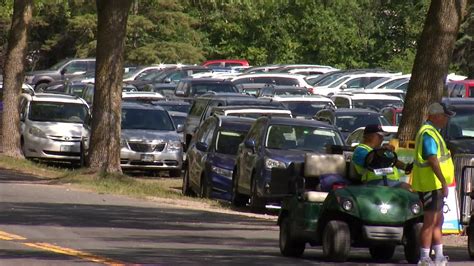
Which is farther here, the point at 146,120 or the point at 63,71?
the point at 63,71

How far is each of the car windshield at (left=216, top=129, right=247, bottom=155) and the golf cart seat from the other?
10644 mm

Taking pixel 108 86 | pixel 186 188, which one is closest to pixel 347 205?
pixel 186 188

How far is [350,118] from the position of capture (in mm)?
31188

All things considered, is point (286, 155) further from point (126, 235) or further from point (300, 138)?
point (126, 235)

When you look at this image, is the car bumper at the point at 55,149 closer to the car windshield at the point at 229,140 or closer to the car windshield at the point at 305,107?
the car windshield at the point at 305,107

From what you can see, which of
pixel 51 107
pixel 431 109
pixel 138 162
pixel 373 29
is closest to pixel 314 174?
pixel 431 109

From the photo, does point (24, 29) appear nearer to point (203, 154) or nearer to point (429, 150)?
point (203, 154)

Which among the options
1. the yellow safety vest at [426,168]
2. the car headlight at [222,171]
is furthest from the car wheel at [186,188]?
the yellow safety vest at [426,168]

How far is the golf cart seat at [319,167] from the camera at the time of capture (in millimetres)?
14914

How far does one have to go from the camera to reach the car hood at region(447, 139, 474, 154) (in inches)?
839

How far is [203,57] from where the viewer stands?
222ft

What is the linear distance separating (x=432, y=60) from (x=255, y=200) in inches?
176

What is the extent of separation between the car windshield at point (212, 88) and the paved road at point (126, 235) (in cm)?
1736

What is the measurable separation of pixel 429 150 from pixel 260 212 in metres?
9.72
